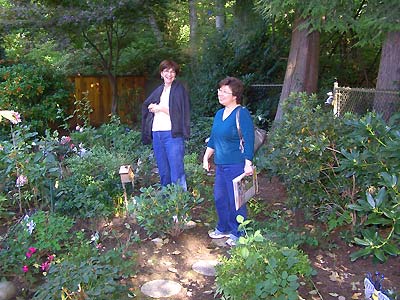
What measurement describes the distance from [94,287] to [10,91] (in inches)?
273

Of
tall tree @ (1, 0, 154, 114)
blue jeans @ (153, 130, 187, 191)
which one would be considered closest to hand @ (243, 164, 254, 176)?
blue jeans @ (153, 130, 187, 191)

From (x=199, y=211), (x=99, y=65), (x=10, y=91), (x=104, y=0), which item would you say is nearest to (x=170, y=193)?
(x=199, y=211)

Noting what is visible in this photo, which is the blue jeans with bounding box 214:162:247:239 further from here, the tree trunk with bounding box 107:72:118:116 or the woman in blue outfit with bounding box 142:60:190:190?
the tree trunk with bounding box 107:72:118:116

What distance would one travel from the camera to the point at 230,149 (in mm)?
3893

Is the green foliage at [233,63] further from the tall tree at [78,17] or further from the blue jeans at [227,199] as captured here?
the blue jeans at [227,199]

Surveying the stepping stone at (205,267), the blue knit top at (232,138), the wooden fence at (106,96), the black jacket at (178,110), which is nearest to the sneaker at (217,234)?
the stepping stone at (205,267)

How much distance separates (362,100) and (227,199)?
3.42 metres

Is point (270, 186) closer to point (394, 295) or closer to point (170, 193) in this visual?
point (170, 193)

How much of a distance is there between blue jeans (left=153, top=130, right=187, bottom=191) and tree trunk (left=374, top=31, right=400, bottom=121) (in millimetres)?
2969

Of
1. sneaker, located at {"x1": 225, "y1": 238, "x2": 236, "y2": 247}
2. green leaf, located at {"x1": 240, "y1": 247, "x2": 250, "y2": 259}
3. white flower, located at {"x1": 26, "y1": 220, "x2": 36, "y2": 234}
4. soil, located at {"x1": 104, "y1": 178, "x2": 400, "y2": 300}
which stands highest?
green leaf, located at {"x1": 240, "y1": 247, "x2": 250, "y2": 259}

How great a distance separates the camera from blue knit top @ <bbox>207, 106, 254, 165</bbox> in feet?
12.4

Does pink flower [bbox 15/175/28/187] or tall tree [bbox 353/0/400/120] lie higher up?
tall tree [bbox 353/0/400/120]

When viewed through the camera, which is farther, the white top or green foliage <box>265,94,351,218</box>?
the white top

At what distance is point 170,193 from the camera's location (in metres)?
4.12
